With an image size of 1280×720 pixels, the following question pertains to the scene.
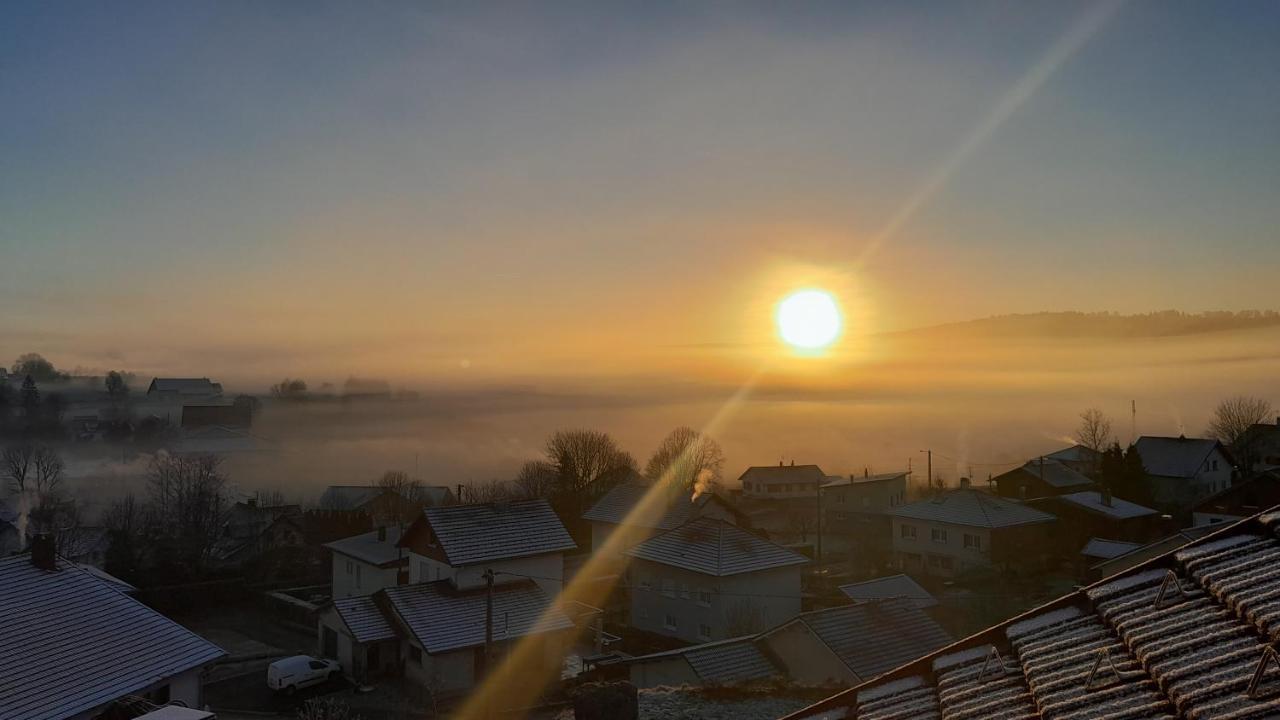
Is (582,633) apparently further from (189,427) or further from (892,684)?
(189,427)

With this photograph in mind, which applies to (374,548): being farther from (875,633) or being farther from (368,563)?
(875,633)

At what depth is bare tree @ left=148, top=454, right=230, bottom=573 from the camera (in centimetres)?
5114

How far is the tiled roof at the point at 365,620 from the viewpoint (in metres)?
30.0

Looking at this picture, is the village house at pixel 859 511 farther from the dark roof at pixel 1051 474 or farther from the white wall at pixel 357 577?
the white wall at pixel 357 577

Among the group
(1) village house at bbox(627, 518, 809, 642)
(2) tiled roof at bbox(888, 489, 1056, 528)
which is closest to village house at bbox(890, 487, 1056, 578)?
(2) tiled roof at bbox(888, 489, 1056, 528)

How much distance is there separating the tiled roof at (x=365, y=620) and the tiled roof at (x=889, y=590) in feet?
64.2

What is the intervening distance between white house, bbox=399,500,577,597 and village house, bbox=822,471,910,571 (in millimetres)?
25877

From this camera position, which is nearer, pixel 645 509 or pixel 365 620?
pixel 365 620

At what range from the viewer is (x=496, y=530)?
117 ft

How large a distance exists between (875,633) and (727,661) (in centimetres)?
492

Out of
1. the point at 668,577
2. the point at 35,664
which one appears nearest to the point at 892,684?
the point at 35,664

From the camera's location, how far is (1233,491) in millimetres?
50312

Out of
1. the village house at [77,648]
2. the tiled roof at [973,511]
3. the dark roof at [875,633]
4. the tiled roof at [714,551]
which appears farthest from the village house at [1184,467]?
the village house at [77,648]

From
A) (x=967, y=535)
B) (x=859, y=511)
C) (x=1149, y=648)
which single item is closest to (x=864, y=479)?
(x=859, y=511)
